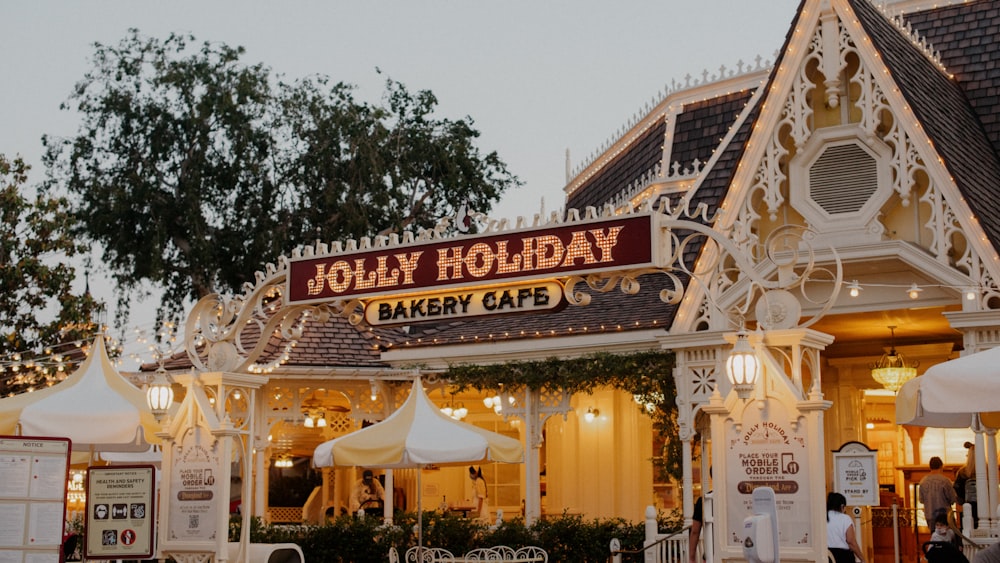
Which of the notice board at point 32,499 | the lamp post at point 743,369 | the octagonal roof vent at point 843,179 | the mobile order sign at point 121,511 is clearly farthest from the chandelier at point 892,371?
the notice board at point 32,499

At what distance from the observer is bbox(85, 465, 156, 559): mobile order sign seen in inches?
457

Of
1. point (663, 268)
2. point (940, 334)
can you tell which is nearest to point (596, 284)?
point (663, 268)

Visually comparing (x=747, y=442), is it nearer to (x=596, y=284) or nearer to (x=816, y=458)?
(x=816, y=458)

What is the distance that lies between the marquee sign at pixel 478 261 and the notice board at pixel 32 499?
3.04 metres

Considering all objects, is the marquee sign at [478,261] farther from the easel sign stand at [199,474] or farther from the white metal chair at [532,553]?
the white metal chair at [532,553]

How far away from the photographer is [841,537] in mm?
11312

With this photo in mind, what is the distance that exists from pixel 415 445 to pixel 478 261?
8.77 ft

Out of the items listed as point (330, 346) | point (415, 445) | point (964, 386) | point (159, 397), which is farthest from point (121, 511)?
point (330, 346)

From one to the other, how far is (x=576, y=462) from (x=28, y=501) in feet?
36.4

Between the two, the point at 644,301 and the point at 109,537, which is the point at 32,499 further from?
the point at 644,301

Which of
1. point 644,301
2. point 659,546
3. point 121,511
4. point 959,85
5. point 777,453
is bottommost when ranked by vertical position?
point 659,546

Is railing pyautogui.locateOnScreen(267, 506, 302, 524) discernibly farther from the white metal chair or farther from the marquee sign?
the marquee sign

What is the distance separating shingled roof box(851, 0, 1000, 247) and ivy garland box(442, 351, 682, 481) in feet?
14.9

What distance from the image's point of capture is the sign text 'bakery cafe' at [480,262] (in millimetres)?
10852
